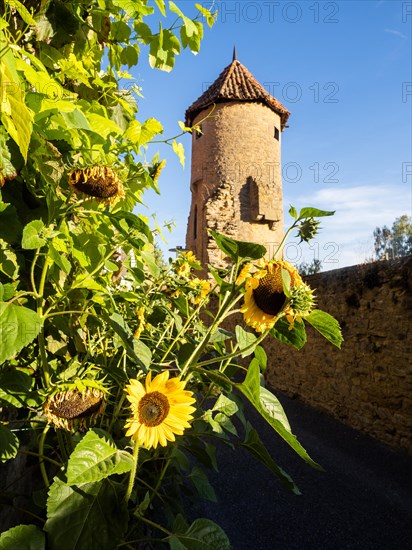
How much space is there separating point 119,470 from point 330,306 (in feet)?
21.4

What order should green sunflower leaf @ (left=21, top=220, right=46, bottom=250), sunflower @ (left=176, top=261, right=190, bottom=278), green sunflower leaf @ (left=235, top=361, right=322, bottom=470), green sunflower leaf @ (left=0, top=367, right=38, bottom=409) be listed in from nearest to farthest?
green sunflower leaf @ (left=235, top=361, right=322, bottom=470) < green sunflower leaf @ (left=21, top=220, right=46, bottom=250) < green sunflower leaf @ (left=0, top=367, right=38, bottom=409) < sunflower @ (left=176, top=261, right=190, bottom=278)

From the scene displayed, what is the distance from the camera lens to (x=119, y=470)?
0.81 meters

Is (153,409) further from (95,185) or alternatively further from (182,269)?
(182,269)

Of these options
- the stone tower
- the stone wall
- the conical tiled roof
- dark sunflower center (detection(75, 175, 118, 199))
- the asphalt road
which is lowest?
the asphalt road

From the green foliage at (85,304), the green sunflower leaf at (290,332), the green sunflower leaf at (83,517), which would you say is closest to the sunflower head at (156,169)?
the green foliage at (85,304)

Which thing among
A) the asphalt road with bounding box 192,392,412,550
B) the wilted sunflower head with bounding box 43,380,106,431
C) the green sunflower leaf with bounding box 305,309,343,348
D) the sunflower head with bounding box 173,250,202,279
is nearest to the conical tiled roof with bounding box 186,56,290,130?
the asphalt road with bounding box 192,392,412,550

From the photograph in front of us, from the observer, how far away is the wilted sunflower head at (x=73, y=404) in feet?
3.01

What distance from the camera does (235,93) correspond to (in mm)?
13680

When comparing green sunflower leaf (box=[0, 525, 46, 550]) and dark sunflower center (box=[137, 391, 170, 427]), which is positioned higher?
dark sunflower center (box=[137, 391, 170, 427])

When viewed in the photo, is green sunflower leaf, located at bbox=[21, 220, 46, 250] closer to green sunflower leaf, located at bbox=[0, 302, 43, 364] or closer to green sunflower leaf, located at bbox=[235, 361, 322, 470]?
green sunflower leaf, located at bbox=[0, 302, 43, 364]

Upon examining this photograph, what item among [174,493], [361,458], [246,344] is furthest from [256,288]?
[361,458]

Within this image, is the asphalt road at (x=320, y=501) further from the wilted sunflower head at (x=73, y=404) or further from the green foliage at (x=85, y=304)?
the wilted sunflower head at (x=73, y=404)

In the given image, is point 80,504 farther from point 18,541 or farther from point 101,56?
point 101,56

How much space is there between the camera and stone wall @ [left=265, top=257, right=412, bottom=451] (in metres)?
5.34
